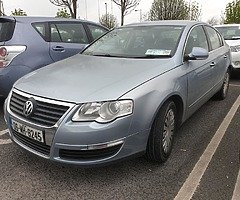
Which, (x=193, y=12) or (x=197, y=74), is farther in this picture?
(x=193, y=12)

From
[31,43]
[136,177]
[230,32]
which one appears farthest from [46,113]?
[230,32]

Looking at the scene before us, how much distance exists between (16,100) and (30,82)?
0.23 metres

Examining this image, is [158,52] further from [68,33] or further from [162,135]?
[68,33]

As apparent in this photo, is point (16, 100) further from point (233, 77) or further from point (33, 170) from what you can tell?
point (233, 77)

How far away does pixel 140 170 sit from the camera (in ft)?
9.27

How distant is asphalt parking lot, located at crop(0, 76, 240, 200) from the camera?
246 centimetres

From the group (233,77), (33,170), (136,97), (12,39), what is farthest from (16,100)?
(233,77)

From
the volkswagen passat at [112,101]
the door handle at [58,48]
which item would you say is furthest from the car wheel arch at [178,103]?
the door handle at [58,48]

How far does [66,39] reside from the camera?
195 inches

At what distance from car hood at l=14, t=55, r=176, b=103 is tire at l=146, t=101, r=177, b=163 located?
379 millimetres

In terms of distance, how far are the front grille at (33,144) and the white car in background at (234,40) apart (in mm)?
5636

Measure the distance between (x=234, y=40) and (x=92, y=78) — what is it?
5.97 meters

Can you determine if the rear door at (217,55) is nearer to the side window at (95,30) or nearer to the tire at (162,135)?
the tire at (162,135)

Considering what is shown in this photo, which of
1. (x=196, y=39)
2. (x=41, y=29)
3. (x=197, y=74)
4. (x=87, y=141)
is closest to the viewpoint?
(x=87, y=141)
